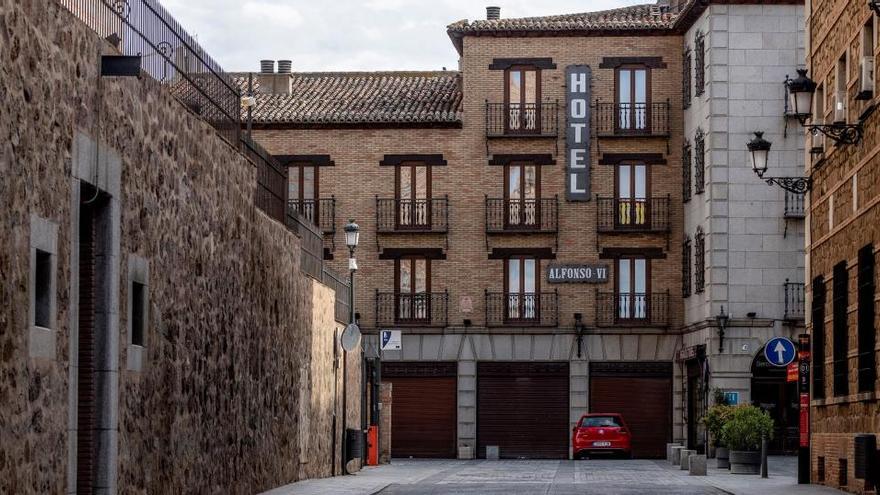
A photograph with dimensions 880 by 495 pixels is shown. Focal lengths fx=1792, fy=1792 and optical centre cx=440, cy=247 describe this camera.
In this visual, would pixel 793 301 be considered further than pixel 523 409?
No

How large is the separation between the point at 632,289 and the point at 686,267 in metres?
1.82

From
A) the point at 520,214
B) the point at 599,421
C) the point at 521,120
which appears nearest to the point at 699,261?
the point at 520,214

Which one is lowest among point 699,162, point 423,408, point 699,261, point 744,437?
point 423,408

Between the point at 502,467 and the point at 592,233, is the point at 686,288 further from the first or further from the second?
the point at 502,467

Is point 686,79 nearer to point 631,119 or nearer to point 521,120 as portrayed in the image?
point 631,119

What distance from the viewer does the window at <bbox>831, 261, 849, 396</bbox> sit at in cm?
2761

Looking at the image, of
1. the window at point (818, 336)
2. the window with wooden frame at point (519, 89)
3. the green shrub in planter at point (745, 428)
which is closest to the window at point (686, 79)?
the window with wooden frame at point (519, 89)

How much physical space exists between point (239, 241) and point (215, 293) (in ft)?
6.14

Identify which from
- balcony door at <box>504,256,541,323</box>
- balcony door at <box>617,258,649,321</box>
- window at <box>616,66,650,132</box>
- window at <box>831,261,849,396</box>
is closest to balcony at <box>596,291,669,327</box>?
balcony door at <box>617,258,649,321</box>

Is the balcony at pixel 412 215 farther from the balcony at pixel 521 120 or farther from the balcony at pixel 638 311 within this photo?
the balcony at pixel 638 311

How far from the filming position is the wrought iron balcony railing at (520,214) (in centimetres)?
5562

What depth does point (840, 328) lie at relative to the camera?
27984 millimetres

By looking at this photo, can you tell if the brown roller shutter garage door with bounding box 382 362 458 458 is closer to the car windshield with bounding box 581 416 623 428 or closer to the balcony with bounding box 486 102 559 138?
the car windshield with bounding box 581 416 623 428

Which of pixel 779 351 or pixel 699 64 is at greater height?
pixel 699 64
